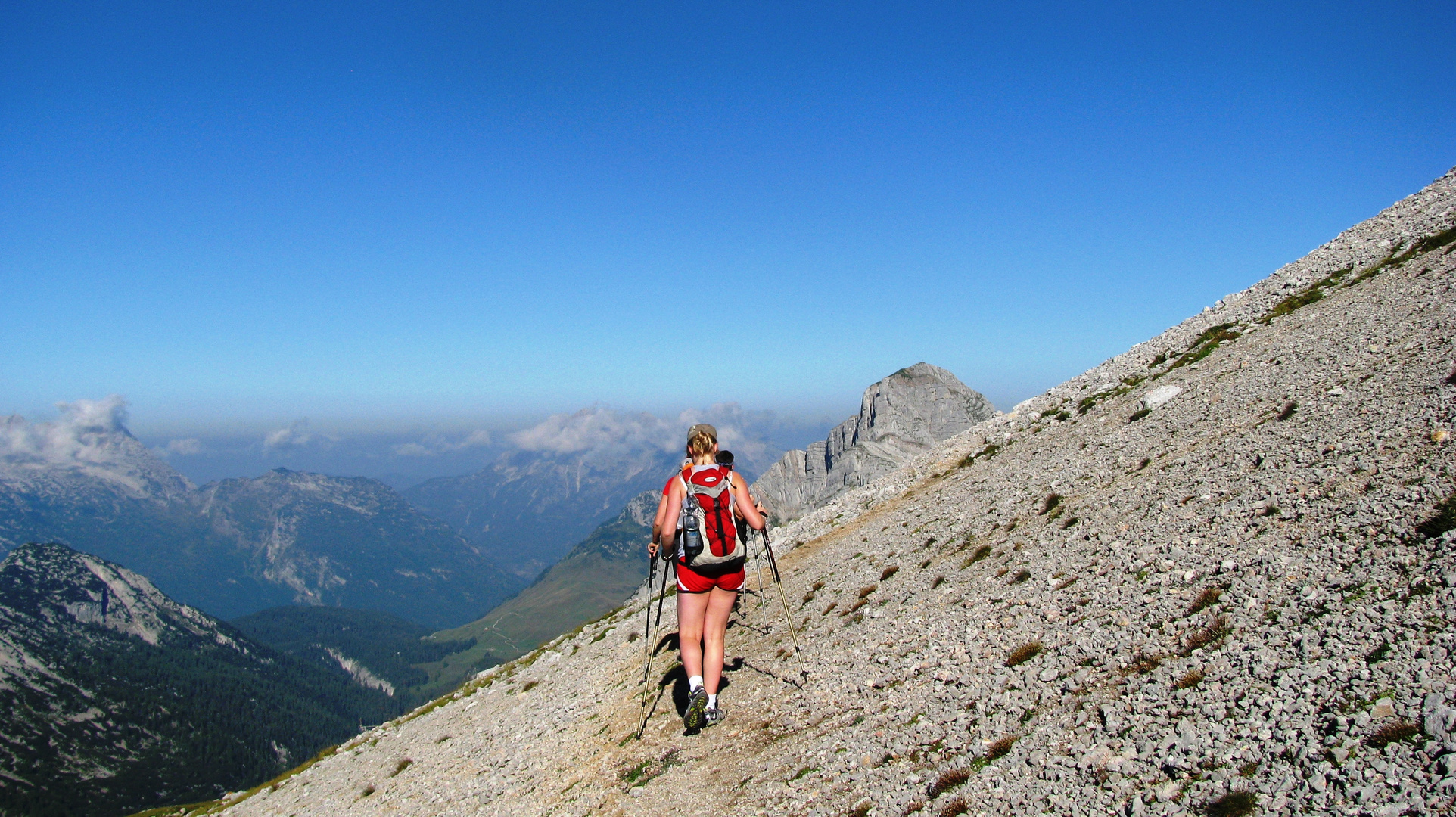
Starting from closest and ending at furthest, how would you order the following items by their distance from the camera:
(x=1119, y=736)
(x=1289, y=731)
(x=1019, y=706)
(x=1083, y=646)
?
(x=1289, y=731) < (x=1119, y=736) < (x=1019, y=706) < (x=1083, y=646)

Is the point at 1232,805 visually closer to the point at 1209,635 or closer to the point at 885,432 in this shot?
the point at 1209,635

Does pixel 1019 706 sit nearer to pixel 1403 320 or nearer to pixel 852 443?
pixel 1403 320

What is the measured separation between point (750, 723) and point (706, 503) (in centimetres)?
465

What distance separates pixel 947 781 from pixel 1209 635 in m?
4.51

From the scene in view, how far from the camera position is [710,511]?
36.8ft

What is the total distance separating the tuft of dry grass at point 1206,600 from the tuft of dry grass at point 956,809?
533 cm

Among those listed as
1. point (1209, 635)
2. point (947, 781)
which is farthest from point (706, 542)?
point (1209, 635)

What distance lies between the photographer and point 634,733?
14648 millimetres

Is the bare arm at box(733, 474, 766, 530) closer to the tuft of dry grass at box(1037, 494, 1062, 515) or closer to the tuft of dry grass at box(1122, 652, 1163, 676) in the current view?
the tuft of dry grass at box(1122, 652, 1163, 676)

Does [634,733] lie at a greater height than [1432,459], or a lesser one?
lesser

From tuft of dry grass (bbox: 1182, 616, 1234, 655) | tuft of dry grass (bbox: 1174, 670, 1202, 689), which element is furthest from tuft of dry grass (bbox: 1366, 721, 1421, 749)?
tuft of dry grass (bbox: 1182, 616, 1234, 655)

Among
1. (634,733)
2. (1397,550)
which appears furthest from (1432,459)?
(634,733)

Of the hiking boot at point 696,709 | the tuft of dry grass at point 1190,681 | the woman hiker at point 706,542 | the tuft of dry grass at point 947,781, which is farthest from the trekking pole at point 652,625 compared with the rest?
the tuft of dry grass at point 1190,681

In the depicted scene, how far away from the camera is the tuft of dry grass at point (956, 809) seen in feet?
25.2
